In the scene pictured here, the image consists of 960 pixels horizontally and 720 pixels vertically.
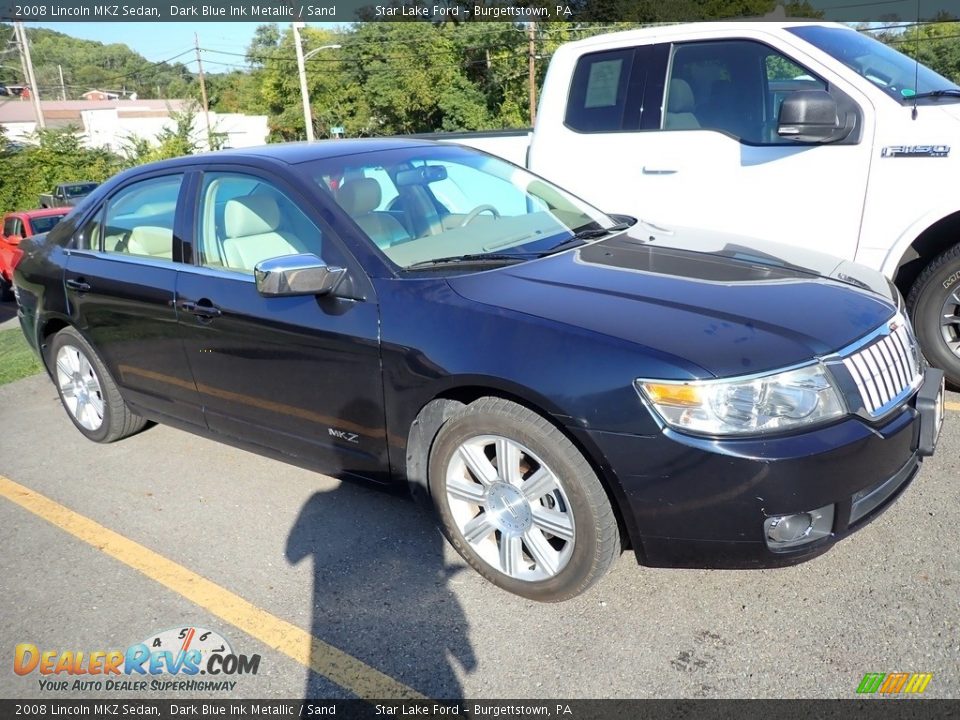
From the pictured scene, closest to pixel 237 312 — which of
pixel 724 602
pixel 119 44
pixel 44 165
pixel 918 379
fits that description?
pixel 724 602

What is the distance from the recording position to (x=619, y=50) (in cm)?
539

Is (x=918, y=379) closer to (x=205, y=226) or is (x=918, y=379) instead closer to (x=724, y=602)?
(x=724, y=602)

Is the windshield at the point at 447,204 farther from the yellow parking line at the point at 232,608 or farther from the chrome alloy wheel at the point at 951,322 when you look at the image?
the chrome alloy wheel at the point at 951,322

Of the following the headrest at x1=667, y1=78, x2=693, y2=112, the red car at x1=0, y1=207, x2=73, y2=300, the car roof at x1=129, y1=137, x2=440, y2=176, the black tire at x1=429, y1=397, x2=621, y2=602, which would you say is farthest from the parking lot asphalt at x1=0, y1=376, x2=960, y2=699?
the red car at x1=0, y1=207, x2=73, y2=300

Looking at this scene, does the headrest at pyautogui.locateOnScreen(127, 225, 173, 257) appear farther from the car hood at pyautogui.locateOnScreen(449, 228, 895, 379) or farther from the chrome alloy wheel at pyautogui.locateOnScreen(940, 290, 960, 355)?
the chrome alloy wheel at pyautogui.locateOnScreen(940, 290, 960, 355)

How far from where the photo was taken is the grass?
6807 millimetres

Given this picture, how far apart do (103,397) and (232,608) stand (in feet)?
7.07

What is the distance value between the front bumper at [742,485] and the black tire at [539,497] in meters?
0.10

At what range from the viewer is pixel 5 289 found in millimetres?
13289

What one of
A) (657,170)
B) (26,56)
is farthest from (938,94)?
(26,56)

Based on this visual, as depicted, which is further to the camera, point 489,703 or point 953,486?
point 953,486

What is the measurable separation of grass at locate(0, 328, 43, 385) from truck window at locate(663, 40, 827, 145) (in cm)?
509

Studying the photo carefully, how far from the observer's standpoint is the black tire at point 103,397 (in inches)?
182

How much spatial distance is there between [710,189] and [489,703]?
140 inches
